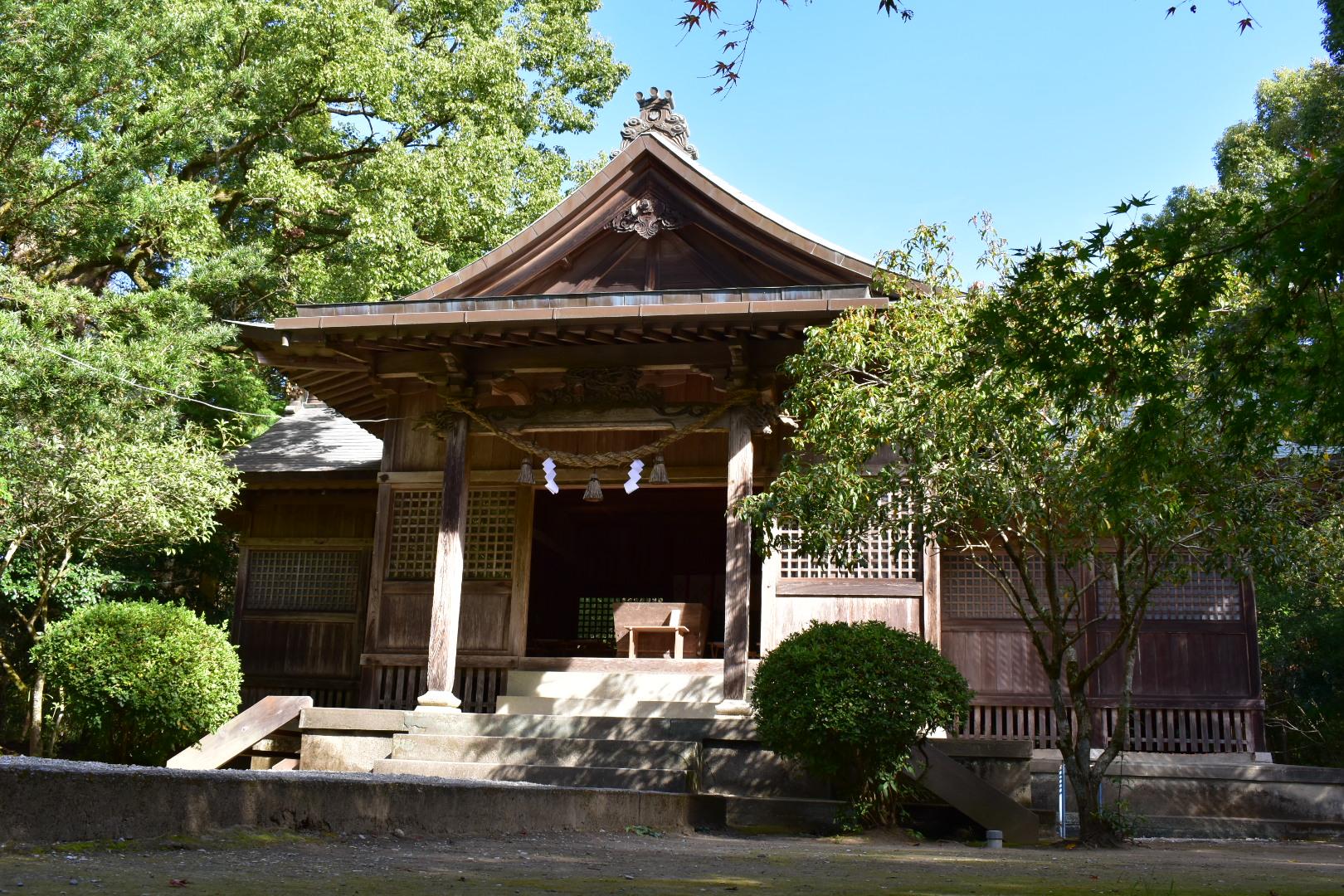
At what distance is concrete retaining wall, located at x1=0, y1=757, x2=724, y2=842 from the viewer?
4301 millimetres

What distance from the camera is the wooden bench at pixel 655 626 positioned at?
42.9 ft

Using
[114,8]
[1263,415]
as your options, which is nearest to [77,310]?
[114,8]

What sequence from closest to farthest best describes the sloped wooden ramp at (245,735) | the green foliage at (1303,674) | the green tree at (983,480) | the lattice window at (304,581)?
the green tree at (983,480) → the sloped wooden ramp at (245,735) → the lattice window at (304,581) → the green foliage at (1303,674)

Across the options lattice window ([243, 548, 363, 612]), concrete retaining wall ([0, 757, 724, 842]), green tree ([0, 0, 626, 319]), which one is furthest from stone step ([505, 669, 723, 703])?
green tree ([0, 0, 626, 319])

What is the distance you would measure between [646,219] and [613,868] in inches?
345

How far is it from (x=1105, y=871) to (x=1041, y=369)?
289 centimetres

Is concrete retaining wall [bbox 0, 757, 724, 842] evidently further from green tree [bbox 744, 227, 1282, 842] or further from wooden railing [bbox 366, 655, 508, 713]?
wooden railing [bbox 366, 655, 508, 713]

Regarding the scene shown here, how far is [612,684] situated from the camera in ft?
41.9

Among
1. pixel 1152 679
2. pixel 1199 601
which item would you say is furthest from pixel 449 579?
pixel 1199 601

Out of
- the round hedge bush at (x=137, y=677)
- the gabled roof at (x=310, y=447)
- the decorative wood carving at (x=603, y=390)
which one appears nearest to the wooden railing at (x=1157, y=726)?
the decorative wood carving at (x=603, y=390)

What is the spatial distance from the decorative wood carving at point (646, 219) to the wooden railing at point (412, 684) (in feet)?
16.2

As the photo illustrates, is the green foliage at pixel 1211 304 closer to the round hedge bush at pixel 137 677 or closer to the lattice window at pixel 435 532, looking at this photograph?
the round hedge bush at pixel 137 677

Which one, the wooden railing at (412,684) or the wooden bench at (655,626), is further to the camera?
the wooden bench at (655,626)

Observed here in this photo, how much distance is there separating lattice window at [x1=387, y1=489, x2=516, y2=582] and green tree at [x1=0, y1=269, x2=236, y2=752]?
1.88 metres
